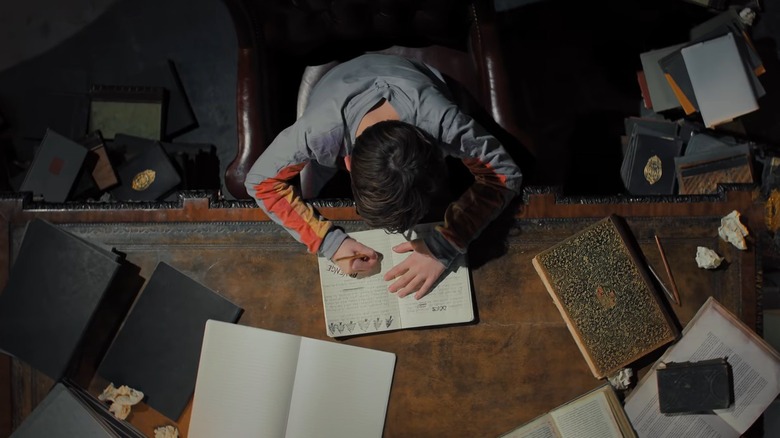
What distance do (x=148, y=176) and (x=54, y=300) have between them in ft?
2.81

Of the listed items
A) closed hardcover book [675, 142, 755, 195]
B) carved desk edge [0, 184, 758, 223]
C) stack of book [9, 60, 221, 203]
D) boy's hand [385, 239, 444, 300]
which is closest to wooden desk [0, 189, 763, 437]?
carved desk edge [0, 184, 758, 223]

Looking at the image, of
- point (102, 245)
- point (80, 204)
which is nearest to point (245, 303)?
point (102, 245)

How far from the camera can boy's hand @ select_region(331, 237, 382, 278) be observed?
5.71 ft

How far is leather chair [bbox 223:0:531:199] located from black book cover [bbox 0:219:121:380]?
0.45m

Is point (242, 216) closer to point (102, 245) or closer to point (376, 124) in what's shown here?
point (102, 245)

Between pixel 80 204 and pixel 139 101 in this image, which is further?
pixel 139 101

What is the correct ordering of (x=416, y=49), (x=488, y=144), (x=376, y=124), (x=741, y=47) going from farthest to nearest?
(x=741, y=47) < (x=416, y=49) < (x=488, y=144) < (x=376, y=124)

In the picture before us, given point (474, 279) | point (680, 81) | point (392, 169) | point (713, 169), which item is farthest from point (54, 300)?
point (680, 81)

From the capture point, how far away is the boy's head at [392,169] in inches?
54.2

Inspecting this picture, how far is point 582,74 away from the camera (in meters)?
2.72

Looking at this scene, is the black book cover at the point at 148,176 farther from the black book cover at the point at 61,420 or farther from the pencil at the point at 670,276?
the pencil at the point at 670,276

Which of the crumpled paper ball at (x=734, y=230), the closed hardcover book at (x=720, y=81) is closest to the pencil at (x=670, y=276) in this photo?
the crumpled paper ball at (x=734, y=230)

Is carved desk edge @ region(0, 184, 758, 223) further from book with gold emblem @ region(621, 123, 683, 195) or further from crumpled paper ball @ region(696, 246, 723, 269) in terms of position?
book with gold emblem @ region(621, 123, 683, 195)

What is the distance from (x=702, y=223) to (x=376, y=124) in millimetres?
1047
